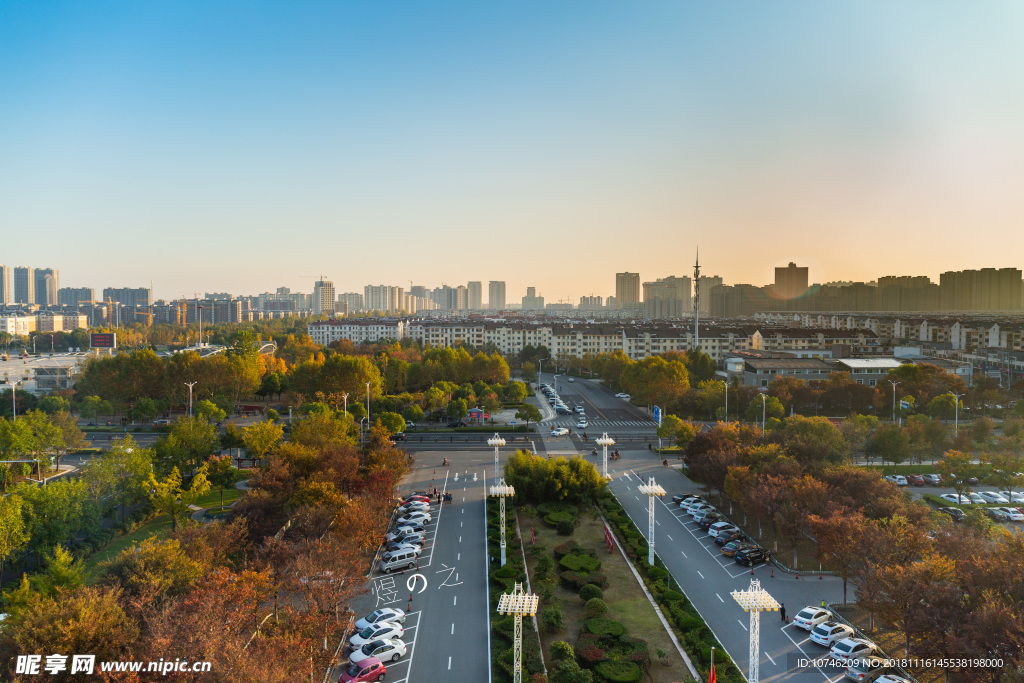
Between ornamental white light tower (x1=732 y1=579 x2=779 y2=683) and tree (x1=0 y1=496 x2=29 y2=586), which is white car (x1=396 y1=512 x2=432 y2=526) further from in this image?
ornamental white light tower (x1=732 y1=579 x2=779 y2=683)

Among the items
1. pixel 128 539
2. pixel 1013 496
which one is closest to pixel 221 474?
pixel 128 539

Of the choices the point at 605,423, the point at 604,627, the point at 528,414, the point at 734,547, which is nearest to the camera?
the point at 604,627

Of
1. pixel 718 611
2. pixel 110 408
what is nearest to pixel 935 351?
pixel 718 611

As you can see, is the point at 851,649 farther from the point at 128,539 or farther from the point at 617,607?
the point at 128,539

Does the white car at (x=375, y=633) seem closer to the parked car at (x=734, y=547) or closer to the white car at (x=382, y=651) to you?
the white car at (x=382, y=651)

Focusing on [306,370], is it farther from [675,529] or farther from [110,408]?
[675,529]

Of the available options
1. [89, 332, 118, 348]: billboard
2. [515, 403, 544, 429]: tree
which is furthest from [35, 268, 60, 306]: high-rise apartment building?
[515, 403, 544, 429]: tree

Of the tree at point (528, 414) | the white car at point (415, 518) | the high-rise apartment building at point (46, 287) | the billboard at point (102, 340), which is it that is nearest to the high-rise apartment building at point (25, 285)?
the high-rise apartment building at point (46, 287)
